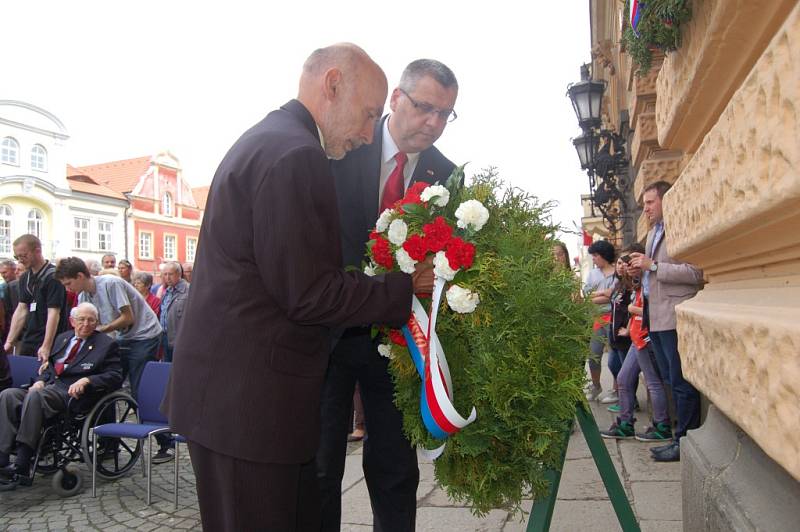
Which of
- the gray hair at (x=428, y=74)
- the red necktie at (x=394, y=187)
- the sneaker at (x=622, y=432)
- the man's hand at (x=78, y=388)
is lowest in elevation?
the sneaker at (x=622, y=432)

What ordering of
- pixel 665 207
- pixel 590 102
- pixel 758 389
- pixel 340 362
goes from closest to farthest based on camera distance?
pixel 758 389 → pixel 665 207 → pixel 340 362 → pixel 590 102

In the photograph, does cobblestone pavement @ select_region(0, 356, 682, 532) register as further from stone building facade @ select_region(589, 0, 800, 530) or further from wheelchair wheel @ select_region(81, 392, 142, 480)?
stone building facade @ select_region(589, 0, 800, 530)

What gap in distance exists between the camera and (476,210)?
2.27 metres

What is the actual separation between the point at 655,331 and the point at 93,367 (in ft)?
15.1

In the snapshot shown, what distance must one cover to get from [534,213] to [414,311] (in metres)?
0.56

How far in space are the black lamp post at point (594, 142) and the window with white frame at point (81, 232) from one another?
33.7 m

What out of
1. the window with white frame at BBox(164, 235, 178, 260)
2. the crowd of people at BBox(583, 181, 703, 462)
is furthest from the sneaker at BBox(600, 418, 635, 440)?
the window with white frame at BBox(164, 235, 178, 260)

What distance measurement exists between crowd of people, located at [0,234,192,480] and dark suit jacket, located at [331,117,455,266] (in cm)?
377

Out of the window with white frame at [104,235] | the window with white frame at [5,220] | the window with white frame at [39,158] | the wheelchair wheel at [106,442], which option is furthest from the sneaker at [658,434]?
the window with white frame at [104,235]

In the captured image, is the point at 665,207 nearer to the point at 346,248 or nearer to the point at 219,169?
the point at 346,248

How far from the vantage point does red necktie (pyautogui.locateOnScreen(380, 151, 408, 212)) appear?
9.29 feet

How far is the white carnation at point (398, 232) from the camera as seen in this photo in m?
2.34

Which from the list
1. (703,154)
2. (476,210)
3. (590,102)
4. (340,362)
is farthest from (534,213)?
(590,102)

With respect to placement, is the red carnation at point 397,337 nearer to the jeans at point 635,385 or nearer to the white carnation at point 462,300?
the white carnation at point 462,300
